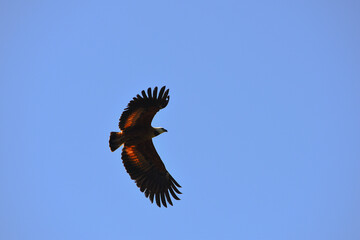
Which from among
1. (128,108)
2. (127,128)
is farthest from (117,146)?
(128,108)

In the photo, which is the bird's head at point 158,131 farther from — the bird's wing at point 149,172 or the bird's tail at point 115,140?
the bird's tail at point 115,140

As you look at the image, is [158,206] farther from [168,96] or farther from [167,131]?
[168,96]

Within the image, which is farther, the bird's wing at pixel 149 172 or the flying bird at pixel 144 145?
the bird's wing at pixel 149 172

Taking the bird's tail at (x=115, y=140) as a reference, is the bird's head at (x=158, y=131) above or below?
above

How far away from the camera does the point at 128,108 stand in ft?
39.1

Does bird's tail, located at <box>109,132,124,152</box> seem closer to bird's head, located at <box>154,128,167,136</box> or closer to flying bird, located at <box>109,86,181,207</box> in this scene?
flying bird, located at <box>109,86,181,207</box>

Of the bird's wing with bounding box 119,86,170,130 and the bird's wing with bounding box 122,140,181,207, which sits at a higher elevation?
the bird's wing with bounding box 119,86,170,130

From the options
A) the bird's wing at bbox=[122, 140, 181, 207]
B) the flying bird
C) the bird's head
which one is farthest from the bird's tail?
the bird's head

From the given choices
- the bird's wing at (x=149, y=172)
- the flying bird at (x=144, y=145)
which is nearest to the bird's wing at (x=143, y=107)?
the flying bird at (x=144, y=145)

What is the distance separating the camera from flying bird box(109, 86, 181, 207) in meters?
11.9

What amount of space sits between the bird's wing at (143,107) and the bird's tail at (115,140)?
287mm

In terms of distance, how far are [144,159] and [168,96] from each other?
2.76 m

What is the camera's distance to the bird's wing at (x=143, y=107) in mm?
11797

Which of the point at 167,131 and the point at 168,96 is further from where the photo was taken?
the point at 167,131
